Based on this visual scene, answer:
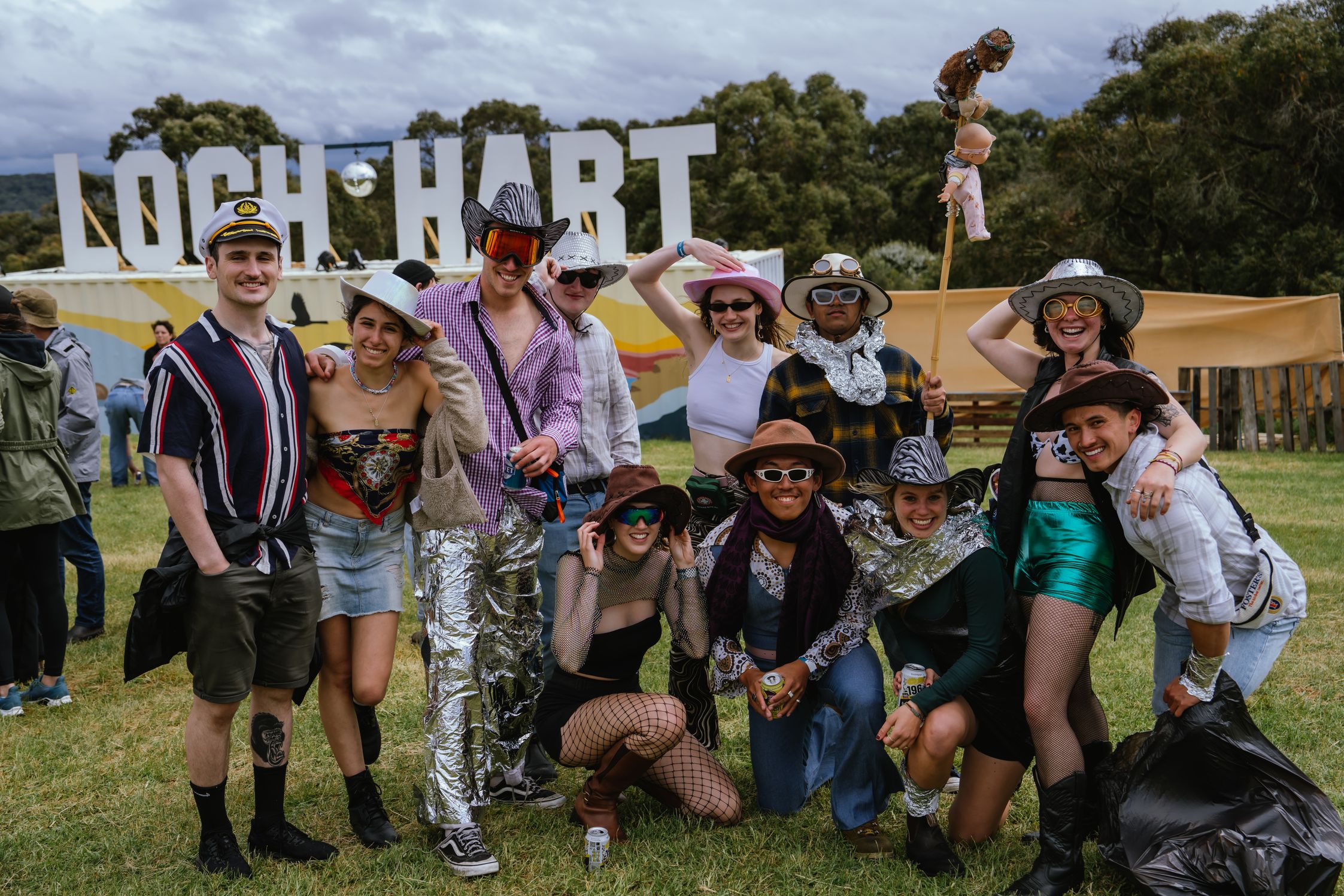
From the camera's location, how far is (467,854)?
3480 mm

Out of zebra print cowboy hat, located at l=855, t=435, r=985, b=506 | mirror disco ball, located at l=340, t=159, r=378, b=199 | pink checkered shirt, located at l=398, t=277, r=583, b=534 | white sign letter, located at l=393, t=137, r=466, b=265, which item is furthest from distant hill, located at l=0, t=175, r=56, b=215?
zebra print cowboy hat, located at l=855, t=435, r=985, b=506

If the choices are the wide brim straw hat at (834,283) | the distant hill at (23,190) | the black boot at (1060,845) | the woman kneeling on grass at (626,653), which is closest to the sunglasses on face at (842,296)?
the wide brim straw hat at (834,283)

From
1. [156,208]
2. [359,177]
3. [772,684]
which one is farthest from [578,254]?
[156,208]

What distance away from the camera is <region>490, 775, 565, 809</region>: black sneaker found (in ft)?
13.2

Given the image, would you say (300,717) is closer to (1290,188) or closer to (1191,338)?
(1191,338)

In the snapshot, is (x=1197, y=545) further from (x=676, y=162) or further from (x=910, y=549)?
(x=676, y=162)

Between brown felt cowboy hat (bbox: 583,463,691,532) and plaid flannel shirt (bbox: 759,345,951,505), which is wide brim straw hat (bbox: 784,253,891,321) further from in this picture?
brown felt cowboy hat (bbox: 583,463,691,532)

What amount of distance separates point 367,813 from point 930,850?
6.29 ft

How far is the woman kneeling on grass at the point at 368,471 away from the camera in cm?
345

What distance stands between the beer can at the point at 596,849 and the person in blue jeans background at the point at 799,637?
2.21 ft

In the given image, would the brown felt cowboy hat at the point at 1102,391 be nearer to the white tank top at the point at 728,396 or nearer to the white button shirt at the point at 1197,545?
the white button shirt at the point at 1197,545

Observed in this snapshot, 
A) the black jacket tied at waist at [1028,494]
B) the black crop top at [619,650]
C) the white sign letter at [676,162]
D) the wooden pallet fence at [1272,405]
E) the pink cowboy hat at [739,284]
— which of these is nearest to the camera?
the black jacket tied at waist at [1028,494]

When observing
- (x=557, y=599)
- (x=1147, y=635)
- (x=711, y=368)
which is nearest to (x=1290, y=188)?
(x=1147, y=635)

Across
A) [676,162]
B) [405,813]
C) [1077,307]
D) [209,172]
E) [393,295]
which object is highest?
[209,172]
